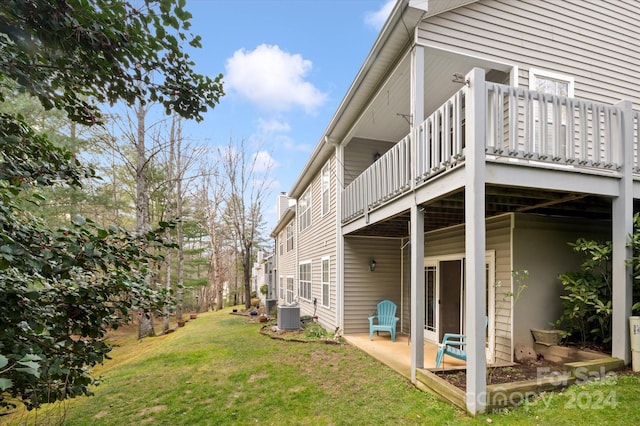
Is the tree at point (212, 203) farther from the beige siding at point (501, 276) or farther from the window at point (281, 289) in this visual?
the beige siding at point (501, 276)

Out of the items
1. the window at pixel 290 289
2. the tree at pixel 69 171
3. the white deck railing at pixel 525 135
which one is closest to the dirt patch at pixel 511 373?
the white deck railing at pixel 525 135

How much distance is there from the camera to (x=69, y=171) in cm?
284

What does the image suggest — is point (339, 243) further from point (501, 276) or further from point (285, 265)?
point (285, 265)

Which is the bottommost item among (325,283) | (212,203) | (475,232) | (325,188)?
(325,283)

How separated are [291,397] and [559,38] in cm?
772

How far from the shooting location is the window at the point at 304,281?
12.9m

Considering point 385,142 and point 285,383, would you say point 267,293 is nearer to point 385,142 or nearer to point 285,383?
point 385,142

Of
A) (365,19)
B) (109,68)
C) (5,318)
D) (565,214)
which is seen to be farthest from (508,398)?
(365,19)

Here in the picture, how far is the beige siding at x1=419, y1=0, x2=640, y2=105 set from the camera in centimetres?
531

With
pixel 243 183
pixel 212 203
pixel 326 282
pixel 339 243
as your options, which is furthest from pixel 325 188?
pixel 212 203

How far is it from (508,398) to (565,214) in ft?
12.1

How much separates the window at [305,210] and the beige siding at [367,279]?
14.6 ft

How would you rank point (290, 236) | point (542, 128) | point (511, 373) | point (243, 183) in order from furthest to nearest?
point (243, 183) → point (290, 236) → point (511, 373) → point (542, 128)

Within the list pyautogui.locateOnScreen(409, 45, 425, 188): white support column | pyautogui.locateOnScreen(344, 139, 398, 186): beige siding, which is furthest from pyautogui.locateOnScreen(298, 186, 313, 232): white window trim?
pyautogui.locateOnScreen(409, 45, 425, 188): white support column
